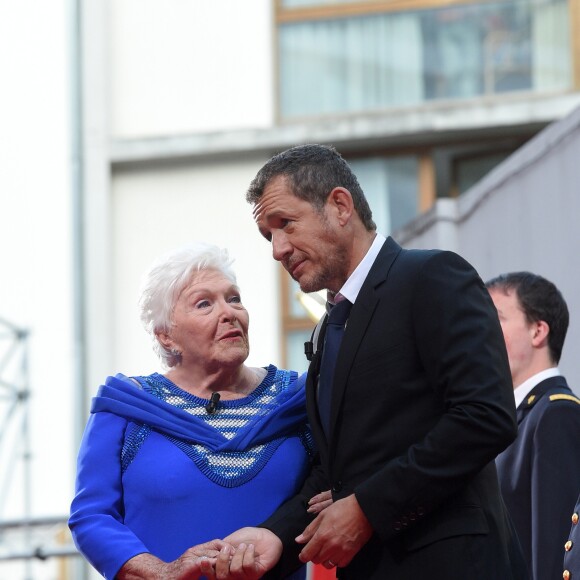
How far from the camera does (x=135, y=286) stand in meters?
14.9

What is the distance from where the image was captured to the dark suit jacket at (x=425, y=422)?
3234 millimetres

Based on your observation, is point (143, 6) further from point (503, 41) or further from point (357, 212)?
point (357, 212)

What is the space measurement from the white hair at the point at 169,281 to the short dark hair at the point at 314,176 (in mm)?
644

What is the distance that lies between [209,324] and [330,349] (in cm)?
71

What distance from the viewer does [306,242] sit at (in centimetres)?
358

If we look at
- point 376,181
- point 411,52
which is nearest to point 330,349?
point 376,181

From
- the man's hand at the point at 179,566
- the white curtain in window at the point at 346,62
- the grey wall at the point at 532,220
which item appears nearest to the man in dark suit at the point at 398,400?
the man's hand at the point at 179,566

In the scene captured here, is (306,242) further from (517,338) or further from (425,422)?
(517,338)

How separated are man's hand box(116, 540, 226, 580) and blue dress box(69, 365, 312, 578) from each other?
0.03 m

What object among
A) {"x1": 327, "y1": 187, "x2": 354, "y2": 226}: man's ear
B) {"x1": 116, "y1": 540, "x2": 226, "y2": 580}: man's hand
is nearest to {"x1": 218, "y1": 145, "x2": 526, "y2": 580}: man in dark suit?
{"x1": 327, "y1": 187, "x2": 354, "y2": 226}: man's ear

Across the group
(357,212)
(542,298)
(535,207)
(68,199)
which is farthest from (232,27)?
(357,212)

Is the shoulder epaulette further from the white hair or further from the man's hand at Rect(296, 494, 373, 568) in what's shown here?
the man's hand at Rect(296, 494, 373, 568)

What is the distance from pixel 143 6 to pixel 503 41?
150 inches

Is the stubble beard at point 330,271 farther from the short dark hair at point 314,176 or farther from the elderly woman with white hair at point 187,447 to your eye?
the elderly woman with white hair at point 187,447
